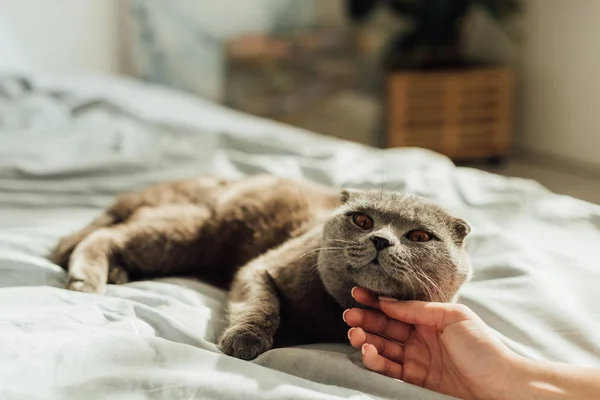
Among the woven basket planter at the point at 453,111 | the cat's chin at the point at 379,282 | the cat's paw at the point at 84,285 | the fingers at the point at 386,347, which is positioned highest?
the cat's chin at the point at 379,282

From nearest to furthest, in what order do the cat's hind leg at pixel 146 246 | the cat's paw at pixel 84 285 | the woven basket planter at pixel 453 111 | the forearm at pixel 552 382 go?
the forearm at pixel 552 382 < the cat's paw at pixel 84 285 < the cat's hind leg at pixel 146 246 < the woven basket planter at pixel 453 111

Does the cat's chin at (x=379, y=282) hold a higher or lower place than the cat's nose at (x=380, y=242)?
lower

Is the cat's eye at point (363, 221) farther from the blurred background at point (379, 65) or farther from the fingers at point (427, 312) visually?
the blurred background at point (379, 65)

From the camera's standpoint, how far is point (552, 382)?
83cm

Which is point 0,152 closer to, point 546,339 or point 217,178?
point 217,178

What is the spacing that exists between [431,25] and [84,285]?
3.30 metres

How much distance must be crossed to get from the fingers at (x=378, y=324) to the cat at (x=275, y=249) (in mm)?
46

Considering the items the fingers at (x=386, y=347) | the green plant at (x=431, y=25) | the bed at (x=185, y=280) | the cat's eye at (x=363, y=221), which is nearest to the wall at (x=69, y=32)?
the bed at (x=185, y=280)

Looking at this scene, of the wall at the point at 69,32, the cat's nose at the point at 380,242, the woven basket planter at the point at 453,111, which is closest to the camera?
the cat's nose at the point at 380,242

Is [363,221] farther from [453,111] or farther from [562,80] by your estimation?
[562,80]

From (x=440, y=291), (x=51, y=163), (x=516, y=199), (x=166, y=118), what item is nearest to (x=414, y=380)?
(x=440, y=291)

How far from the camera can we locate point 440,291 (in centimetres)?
99

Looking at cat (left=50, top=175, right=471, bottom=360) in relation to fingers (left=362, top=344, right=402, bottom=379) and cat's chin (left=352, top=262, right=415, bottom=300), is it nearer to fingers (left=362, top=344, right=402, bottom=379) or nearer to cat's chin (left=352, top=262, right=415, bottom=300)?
cat's chin (left=352, top=262, right=415, bottom=300)

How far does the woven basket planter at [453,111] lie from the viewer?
3924mm
